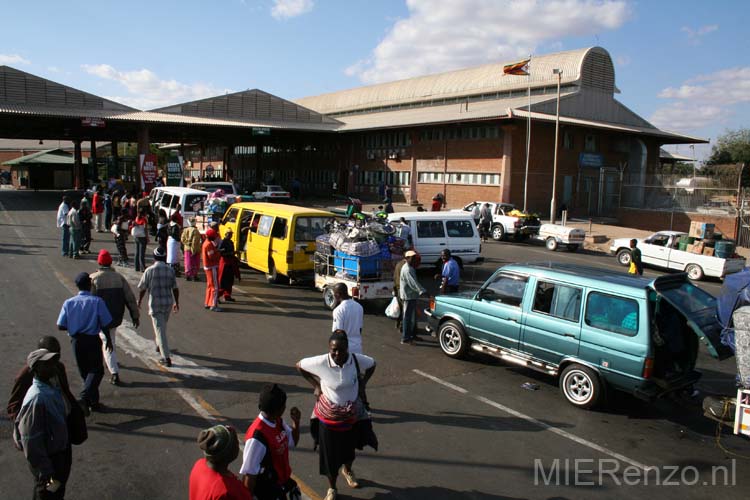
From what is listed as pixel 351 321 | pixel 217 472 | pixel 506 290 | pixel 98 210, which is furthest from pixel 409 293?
pixel 98 210

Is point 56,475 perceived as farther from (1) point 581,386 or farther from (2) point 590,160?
(2) point 590,160

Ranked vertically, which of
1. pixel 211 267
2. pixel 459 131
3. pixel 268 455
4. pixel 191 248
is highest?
pixel 459 131

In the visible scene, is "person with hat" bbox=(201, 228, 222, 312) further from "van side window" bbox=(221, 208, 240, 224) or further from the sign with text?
the sign with text

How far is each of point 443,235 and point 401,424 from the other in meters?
10.5

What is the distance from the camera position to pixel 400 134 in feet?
141

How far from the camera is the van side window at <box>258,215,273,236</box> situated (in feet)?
44.6

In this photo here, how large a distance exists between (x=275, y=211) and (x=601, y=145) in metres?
33.0

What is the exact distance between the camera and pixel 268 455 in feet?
12.5

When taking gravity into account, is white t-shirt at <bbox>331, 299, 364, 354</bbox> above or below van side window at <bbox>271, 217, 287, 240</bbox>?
below

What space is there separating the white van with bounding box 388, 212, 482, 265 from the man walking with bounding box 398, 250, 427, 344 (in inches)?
248

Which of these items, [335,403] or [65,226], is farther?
[65,226]

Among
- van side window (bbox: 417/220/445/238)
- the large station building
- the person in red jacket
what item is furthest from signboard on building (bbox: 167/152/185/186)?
van side window (bbox: 417/220/445/238)

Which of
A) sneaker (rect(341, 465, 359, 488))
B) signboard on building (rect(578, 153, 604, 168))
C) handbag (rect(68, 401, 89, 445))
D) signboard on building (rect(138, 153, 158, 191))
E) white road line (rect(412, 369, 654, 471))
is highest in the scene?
signboard on building (rect(578, 153, 604, 168))

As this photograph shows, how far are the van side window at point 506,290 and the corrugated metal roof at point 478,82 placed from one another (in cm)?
3623
